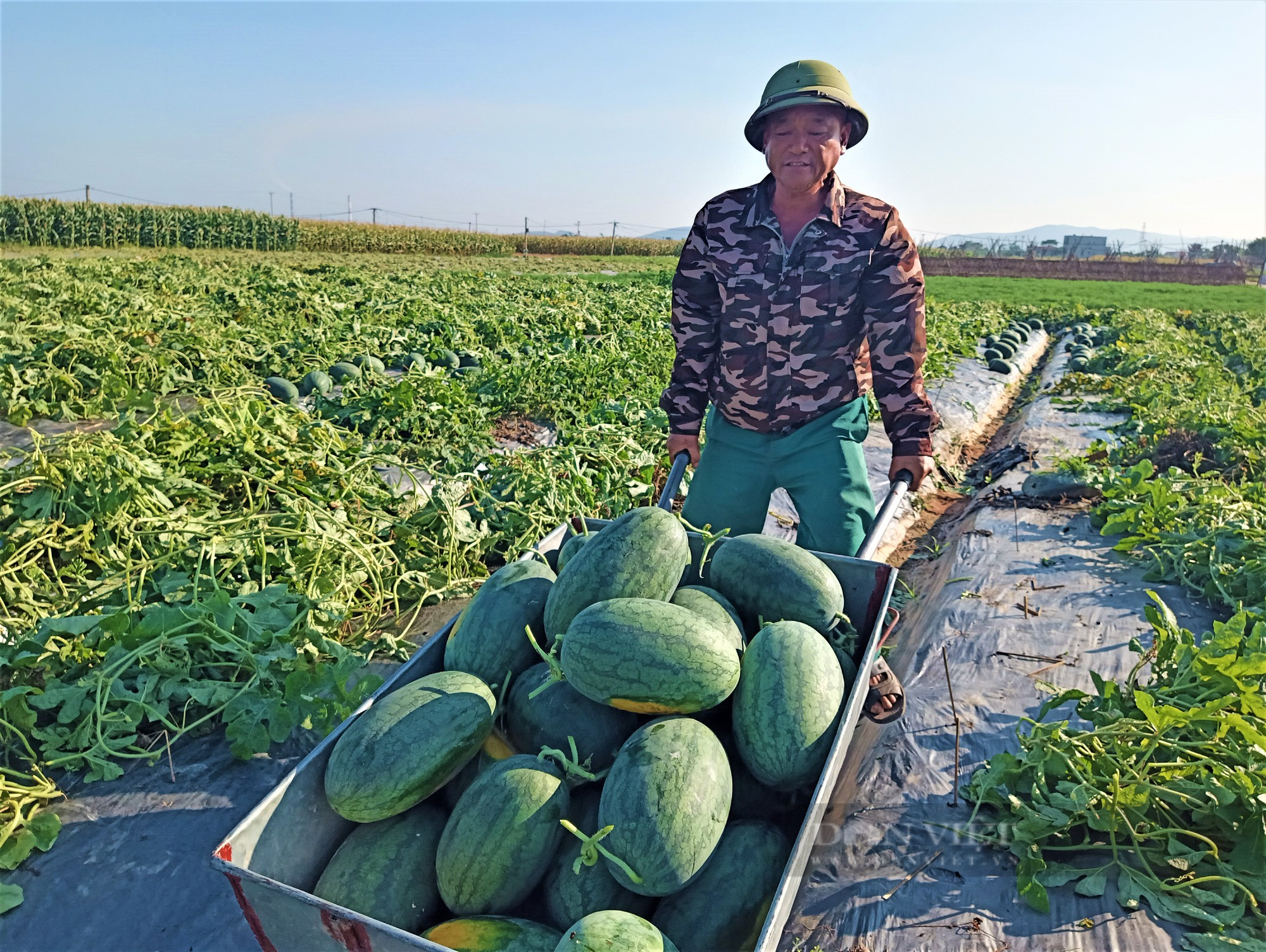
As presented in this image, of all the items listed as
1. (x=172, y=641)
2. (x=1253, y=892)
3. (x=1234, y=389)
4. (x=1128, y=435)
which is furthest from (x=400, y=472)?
(x=1234, y=389)

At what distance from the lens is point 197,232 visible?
39844 millimetres

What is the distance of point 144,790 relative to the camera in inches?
110

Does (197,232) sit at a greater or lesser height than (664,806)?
greater

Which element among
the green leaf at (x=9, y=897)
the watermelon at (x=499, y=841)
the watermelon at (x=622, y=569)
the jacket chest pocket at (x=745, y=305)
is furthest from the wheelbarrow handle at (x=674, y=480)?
the green leaf at (x=9, y=897)

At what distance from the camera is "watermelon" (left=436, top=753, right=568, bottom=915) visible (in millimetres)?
1567

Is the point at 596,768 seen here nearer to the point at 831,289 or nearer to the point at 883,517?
the point at 883,517

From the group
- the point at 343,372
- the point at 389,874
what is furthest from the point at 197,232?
the point at 389,874

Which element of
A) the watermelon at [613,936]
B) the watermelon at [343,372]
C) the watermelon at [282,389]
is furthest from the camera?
the watermelon at [343,372]

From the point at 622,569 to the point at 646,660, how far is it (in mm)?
349

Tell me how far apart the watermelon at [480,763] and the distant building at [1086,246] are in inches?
3534

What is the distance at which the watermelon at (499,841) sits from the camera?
1567 millimetres

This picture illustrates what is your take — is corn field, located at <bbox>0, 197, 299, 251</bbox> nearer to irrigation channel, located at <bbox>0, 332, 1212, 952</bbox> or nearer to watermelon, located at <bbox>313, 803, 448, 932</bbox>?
irrigation channel, located at <bbox>0, 332, 1212, 952</bbox>

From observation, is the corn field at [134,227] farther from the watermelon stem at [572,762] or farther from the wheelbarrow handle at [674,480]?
the watermelon stem at [572,762]

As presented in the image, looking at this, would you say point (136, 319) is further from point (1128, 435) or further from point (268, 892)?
point (1128, 435)
